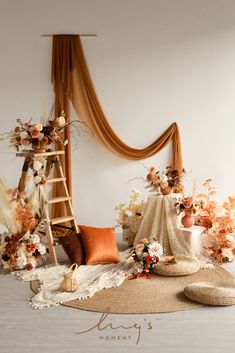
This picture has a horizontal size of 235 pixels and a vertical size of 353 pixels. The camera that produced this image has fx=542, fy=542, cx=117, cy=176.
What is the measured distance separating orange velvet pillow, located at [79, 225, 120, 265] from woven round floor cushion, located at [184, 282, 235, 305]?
3.19ft

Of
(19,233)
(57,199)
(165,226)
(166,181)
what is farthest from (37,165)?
(165,226)

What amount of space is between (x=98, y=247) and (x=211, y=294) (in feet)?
4.14

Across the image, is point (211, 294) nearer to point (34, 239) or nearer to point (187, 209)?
point (187, 209)

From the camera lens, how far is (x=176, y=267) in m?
4.54

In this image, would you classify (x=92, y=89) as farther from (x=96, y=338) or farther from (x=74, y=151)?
(x=96, y=338)

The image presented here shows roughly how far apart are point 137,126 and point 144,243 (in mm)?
2201

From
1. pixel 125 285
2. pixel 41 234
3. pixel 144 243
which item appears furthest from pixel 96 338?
pixel 41 234

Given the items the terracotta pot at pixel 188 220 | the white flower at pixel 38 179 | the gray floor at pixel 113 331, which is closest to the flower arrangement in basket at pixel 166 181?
the terracotta pot at pixel 188 220

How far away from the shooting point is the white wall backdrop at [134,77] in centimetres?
627

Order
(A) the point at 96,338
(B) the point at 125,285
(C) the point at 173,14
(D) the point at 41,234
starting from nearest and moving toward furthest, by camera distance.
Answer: (A) the point at 96,338 < (B) the point at 125,285 < (D) the point at 41,234 < (C) the point at 173,14

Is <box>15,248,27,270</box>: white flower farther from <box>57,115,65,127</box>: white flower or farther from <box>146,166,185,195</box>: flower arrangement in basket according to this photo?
<box>146,166,185,195</box>: flower arrangement in basket

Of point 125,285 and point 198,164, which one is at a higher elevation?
point 198,164

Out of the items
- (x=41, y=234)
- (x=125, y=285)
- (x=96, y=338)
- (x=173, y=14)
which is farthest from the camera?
(x=173, y=14)

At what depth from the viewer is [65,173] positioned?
6395 mm
